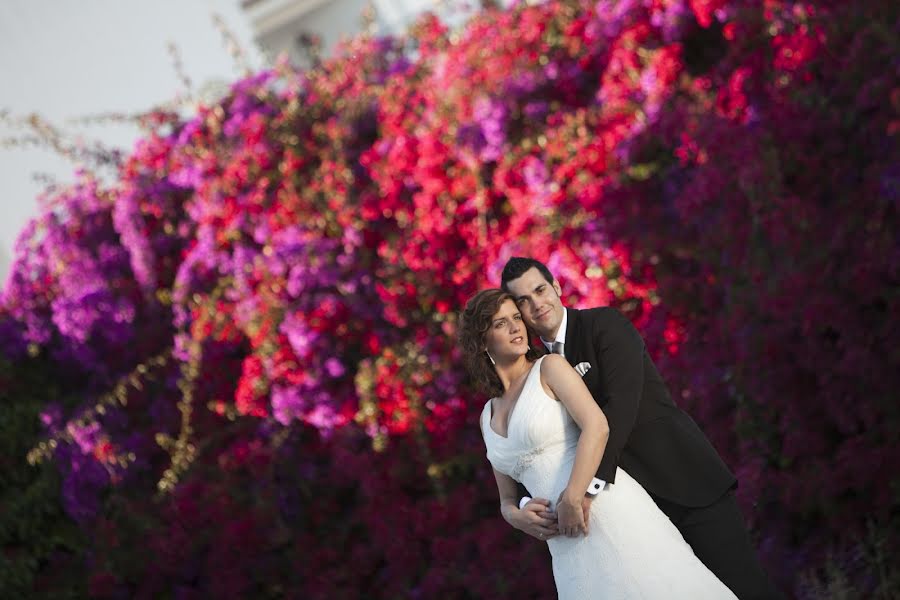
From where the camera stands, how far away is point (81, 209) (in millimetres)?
8398

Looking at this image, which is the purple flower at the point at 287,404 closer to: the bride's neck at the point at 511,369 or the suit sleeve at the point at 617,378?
the bride's neck at the point at 511,369

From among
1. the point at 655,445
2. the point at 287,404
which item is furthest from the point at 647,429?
the point at 287,404

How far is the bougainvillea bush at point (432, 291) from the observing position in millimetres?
4242

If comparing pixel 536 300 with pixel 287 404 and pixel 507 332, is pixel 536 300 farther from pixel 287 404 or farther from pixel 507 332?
pixel 287 404

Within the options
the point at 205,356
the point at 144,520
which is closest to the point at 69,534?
the point at 144,520

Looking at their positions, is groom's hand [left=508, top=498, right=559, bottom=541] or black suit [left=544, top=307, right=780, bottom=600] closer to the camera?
groom's hand [left=508, top=498, right=559, bottom=541]

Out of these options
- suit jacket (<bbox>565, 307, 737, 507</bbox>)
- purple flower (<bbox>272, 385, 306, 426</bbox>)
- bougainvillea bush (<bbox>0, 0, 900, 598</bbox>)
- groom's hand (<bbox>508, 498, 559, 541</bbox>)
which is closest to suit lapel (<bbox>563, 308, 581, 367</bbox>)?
suit jacket (<bbox>565, 307, 737, 507</bbox>)

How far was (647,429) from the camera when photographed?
2.77 metres

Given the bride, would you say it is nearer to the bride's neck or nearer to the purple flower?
the bride's neck

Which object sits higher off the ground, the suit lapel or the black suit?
the suit lapel

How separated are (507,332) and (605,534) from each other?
1.92 ft

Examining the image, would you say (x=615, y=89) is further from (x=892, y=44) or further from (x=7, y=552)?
(x=7, y=552)

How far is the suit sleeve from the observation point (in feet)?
8.46

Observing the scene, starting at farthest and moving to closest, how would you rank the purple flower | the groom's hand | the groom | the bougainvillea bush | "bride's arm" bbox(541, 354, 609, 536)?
the purple flower
the bougainvillea bush
the groom
the groom's hand
"bride's arm" bbox(541, 354, 609, 536)
